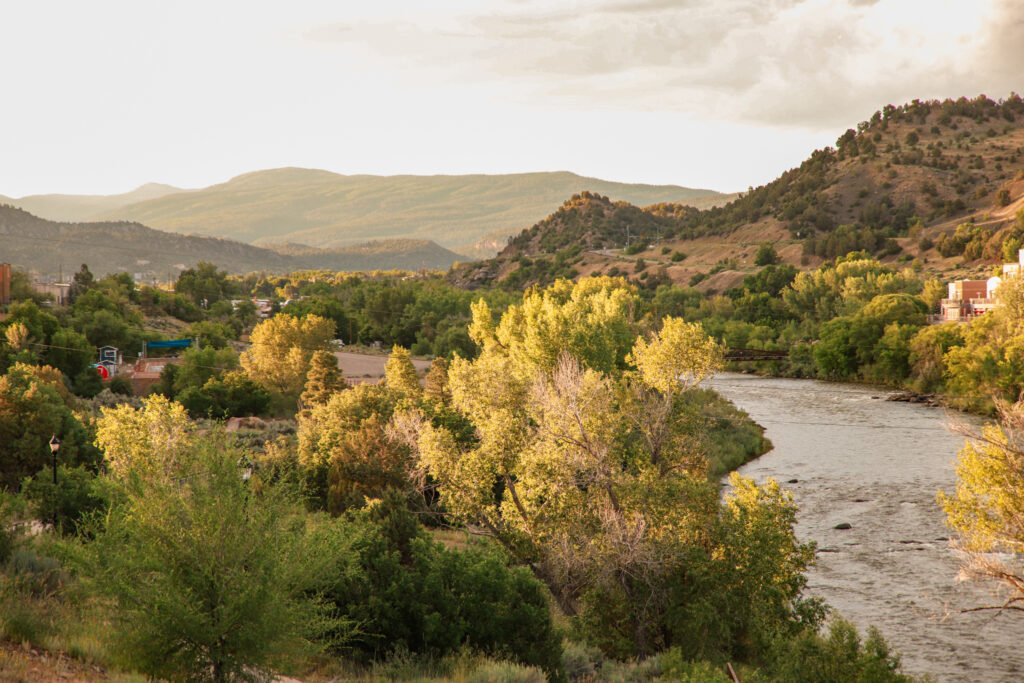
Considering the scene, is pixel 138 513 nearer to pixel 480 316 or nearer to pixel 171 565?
pixel 171 565

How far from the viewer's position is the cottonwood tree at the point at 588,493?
867 inches

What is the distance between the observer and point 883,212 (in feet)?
534

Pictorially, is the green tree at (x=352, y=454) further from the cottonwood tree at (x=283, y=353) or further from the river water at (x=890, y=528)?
the cottonwood tree at (x=283, y=353)

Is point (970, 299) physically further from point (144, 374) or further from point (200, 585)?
point (200, 585)

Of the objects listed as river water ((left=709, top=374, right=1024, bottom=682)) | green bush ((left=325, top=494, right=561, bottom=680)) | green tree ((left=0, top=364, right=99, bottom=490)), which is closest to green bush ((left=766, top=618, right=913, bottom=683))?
river water ((left=709, top=374, right=1024, bottom=682))

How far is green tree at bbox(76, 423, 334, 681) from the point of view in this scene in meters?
11.3

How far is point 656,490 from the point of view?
23.9 m

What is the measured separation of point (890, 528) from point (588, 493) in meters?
16.2

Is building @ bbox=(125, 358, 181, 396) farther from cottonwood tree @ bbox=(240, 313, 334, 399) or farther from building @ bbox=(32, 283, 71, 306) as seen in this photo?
building @ bbox=(32, 283, 71, 306)

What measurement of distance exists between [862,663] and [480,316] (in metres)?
35.7

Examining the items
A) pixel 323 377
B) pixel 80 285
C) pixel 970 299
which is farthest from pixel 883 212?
pixel 323 377

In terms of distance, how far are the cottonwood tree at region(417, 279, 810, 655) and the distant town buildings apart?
2194 inches

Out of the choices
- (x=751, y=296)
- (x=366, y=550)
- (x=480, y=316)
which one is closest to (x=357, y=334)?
(x=751, y=296)

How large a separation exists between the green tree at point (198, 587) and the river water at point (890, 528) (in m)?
17.5
